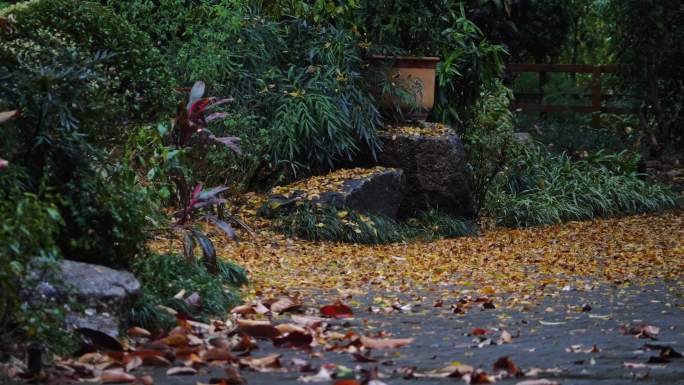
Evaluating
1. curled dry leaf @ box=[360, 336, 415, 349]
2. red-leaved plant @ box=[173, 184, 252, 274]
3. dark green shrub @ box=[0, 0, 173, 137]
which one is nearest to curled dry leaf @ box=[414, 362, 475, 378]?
curled dry leaf @ box=[360, 336, 415, 349]

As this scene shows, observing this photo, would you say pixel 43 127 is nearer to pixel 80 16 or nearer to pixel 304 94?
Result: pixel 80 16

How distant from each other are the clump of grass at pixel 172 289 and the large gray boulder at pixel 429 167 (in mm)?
4280

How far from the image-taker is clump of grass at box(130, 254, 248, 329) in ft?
13.5

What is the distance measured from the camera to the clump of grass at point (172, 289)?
412 cm

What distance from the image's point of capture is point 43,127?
4.15 meters

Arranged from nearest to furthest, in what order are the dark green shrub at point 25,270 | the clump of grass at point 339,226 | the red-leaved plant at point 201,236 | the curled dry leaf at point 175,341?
the dark green shrub at point 25,270 < the curled dry leaf at point 175,341 < the red-leaved plant at point 201,236 < the clump of grass at point 339,226

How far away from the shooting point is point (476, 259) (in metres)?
7.20

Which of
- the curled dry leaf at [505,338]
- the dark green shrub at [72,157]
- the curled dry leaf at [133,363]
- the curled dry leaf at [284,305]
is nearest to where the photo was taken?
the curled dry leaf at [133,363]

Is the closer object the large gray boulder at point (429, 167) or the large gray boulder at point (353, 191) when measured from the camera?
the large gray boulder at point (353, 191)

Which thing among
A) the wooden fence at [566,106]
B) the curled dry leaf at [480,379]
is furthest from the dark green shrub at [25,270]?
the wooden fence at [566,106]

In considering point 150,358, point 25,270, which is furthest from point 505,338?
point 25,270

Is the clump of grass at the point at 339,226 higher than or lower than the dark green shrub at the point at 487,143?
lower

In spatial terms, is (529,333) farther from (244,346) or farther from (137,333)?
(137,333)

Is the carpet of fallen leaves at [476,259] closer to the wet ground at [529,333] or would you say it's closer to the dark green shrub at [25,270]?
the wet ground at [529,333]
